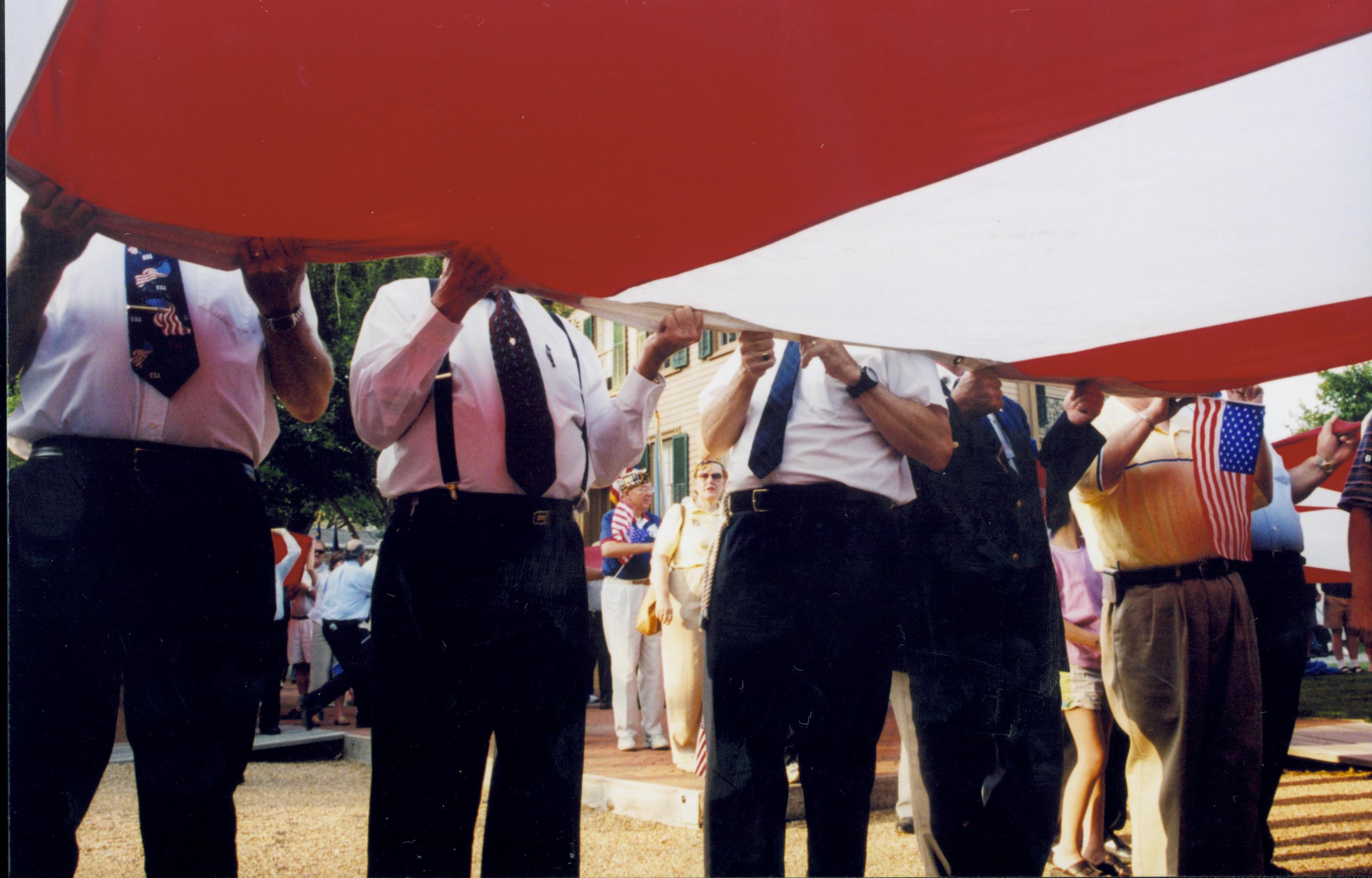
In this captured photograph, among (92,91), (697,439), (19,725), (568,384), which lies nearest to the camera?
(92,91)

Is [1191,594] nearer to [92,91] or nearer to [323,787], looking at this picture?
[323,787]

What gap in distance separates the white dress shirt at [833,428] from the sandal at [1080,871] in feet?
5.67

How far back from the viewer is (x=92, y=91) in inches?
51.8

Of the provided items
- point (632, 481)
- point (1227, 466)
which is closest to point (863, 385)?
point (1227, 466)

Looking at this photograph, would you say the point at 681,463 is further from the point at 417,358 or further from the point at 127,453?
the point at 127,453

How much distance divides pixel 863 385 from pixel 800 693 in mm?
661

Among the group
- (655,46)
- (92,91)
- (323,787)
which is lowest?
(323,787)

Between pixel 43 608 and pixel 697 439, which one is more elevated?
pixel 697 439

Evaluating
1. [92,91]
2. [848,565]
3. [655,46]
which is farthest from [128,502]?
[848,565]

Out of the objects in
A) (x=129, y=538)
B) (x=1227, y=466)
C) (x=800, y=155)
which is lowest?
(x=129, y=538)

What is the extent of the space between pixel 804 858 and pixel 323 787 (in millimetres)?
1317

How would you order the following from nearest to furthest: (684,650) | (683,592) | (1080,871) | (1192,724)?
1. (1192,724)
2. (1080,871)
3. (684,650)
4. (683,592)

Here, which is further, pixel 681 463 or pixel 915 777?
pixel 681 463

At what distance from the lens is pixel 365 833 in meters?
1.78
